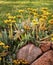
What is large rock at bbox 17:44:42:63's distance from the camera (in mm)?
7531

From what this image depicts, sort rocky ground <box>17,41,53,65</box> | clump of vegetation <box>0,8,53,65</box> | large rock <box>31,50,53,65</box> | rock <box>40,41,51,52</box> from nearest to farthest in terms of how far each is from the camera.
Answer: large rock <box>31,50,53,65</box> < rocky ground <box>17,41,53,65</box> < rock <box>40,41,51,52</box> < clump of vegetation <box>0,8,53,65</box>

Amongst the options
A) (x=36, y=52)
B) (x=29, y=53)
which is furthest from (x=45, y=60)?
(x=29, y=53)

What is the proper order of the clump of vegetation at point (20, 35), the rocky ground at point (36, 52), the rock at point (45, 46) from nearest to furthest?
1. the rocky ground at point (36, 52)
2. the rock at point (45, 46)
3. the clump of vegetation at point (20, 35)

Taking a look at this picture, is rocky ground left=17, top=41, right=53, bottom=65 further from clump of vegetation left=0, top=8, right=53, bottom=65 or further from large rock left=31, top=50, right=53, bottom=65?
clump of vegetation left=0, top=8, right=53, bottom=65

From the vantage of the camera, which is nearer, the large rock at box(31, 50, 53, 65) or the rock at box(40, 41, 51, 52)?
the large rock at box(31, 50, 53, 65)

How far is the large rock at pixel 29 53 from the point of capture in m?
7.53

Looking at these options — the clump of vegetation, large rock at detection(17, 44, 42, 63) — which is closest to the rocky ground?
large rock at detection(17, 44, 42, 63)

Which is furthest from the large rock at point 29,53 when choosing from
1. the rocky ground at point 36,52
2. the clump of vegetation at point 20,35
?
the clump of vegetation at point 20,35

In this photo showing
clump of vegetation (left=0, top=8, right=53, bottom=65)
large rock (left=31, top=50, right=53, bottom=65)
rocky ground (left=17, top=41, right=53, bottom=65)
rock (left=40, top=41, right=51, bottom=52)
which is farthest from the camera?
clump of vegetation (left=0, top=8, right=53, bottom=65)

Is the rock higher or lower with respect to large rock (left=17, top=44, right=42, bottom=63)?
higher

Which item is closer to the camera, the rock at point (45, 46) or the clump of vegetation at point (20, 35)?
the rock at point (45, 46)

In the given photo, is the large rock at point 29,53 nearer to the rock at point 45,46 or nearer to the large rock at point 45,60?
the rock at point 45,46

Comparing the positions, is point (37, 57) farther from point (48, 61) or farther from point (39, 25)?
point (39, 25)

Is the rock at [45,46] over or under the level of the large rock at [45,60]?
over
